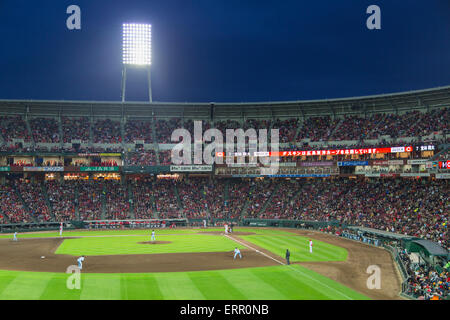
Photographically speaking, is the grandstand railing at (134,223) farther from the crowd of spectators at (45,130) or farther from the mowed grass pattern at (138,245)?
the crowd of spectators at (45,130)

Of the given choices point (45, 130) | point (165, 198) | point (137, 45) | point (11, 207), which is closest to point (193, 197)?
point (165, 198)

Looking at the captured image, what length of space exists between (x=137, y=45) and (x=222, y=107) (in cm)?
1996

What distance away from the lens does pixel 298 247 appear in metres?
39.7

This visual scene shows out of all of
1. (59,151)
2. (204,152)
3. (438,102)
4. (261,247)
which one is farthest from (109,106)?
(438,102)

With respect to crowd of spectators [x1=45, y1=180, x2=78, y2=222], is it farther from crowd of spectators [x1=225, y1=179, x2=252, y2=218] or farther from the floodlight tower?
the floodlight tower

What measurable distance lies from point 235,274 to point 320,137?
156 ft

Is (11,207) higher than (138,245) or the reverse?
higher

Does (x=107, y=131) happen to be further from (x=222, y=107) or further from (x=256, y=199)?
(x=256, y=199)

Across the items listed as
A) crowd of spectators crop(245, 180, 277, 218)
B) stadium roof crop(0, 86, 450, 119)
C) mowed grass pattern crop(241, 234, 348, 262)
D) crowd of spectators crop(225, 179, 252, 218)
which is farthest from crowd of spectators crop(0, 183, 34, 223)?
crowd of spectators crop(245, 180, 277, 218)

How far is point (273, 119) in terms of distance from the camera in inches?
3049

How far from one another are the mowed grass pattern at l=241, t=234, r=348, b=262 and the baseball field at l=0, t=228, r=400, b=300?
94mm

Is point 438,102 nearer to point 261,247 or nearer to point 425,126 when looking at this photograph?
point 425,126

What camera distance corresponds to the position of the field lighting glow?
70.1 metres
